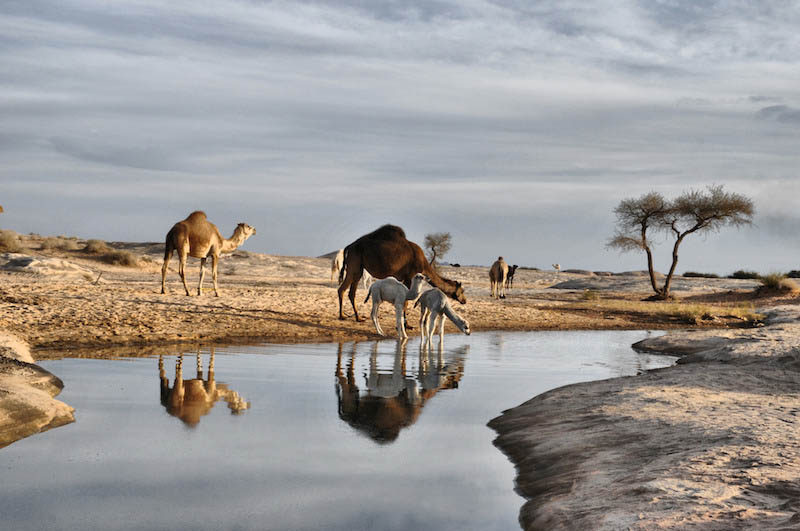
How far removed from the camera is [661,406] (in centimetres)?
805

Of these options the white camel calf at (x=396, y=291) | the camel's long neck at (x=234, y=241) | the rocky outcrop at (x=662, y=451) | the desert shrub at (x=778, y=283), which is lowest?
the rocky outcrop at (x=662, y=451)

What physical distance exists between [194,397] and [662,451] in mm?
5921

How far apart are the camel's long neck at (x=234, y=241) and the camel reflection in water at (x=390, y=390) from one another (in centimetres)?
1152

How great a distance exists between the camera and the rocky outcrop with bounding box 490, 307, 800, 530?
473 cm

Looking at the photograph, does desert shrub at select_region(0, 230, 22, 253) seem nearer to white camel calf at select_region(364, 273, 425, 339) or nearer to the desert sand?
the desert sand

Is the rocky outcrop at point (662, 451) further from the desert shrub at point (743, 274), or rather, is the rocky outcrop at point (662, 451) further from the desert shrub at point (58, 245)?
the desert shrub at point (743, 274)

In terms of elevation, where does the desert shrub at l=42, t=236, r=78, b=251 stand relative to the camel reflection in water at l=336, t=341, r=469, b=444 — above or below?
above

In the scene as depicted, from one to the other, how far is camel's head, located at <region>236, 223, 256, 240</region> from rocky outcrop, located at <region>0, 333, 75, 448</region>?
1599cm

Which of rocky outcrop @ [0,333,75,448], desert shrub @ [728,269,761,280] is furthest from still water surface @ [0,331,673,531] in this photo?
desert shrub @ [728,269,761,280]

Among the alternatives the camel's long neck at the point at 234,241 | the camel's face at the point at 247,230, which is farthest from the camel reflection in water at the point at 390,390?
the camel's face at the point at 247,230

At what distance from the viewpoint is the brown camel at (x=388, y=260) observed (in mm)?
19656

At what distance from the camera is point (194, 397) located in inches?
382

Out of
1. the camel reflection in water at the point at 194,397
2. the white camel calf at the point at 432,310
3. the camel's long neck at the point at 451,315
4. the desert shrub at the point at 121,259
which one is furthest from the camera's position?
the desert shrub at the point at 121,259

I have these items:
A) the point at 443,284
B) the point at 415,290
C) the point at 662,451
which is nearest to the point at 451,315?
the point at 415,290
